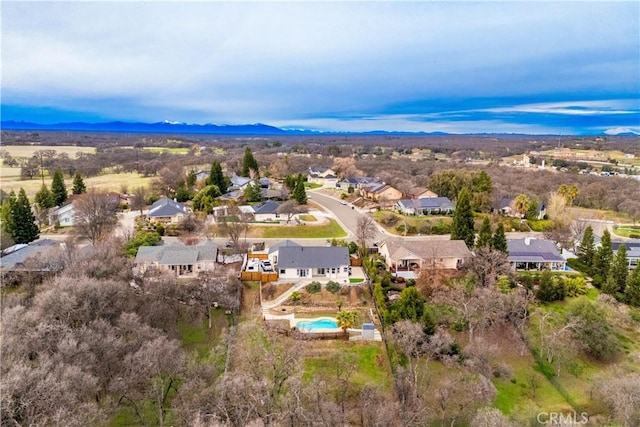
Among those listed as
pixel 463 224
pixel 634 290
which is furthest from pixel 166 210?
pixel 634 290

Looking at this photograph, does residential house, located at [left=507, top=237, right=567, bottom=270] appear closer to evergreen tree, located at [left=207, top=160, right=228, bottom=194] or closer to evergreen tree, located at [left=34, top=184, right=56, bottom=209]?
evergreen tree, located at [left=207, top=160, right=228, bottom=194]

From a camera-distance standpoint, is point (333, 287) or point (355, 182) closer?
point (333, 287)

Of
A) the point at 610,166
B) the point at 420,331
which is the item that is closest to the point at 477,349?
the point at 420,331

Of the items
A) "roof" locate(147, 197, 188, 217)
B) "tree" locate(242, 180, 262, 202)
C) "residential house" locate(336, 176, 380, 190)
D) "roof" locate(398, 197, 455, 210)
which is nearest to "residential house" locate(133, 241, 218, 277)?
"roof" locate(147, 197, 188, 217)

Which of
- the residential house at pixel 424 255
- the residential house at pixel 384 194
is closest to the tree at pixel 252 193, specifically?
the residential house at pixel 384 194

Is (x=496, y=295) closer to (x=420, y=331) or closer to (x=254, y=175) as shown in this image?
(x=420, y=331)

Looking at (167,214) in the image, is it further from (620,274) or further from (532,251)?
(620,274)

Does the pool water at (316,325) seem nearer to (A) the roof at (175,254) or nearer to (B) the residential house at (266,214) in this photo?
(A) the roof at (175,254)
